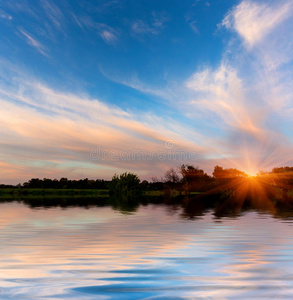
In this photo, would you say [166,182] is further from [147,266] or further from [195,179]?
[147,266]

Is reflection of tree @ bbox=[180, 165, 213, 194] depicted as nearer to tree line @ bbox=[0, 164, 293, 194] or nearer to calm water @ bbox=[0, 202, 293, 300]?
tree line @ bbox=[0, 164, 293, 194]

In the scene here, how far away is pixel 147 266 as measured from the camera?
915 cm

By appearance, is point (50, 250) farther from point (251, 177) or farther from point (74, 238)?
point (251, 177)

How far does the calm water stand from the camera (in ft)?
22.6

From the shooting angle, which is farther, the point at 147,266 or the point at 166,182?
the point at 166,182

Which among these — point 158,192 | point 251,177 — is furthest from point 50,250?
point 158,192

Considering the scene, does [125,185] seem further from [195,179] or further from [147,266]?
[147,266]

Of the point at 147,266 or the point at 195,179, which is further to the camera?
the point at 195,179

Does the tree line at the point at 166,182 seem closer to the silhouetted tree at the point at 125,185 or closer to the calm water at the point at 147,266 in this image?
the silhouetted tree at the point at 125,185

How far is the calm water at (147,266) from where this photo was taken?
22.6 feet

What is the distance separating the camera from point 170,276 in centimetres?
807

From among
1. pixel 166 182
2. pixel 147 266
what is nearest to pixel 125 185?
pixel 166 182

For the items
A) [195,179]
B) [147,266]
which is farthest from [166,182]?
[147,266]

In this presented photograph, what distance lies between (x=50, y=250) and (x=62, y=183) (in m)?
148
